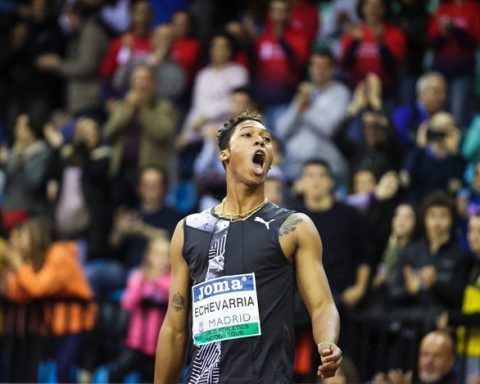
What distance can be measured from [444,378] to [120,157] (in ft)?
20.0

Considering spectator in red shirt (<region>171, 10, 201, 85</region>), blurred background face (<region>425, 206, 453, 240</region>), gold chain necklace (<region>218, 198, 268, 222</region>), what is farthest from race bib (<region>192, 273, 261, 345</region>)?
spectator in red shirt (<region>171, 10, 201, 85</region>)

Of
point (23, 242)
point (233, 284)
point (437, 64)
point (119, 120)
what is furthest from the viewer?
point (119, 120)

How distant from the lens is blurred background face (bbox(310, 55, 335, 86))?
13.8m

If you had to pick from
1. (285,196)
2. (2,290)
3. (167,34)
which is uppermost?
(167,34)

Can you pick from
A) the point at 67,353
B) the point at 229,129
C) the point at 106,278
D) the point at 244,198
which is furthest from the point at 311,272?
the point at 106,278

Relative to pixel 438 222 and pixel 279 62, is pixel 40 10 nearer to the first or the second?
pixel 279 62

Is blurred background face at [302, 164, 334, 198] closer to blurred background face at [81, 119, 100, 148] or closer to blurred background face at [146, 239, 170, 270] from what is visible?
blurred background face at [146, 239, 170, 270]

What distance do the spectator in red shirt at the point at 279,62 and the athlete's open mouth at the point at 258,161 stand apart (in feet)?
24.6

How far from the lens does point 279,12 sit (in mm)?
14445

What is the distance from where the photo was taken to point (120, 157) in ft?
48.5

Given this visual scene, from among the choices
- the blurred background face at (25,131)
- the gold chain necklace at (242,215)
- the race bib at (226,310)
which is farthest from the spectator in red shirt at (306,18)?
the race bib at (226,310)

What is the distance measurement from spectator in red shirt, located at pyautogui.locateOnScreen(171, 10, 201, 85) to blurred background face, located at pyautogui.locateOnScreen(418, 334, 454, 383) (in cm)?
639

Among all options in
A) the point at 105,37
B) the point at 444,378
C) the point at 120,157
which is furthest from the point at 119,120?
the point at 444,378

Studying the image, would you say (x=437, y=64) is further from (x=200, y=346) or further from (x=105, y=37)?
(x=200, y=346)
